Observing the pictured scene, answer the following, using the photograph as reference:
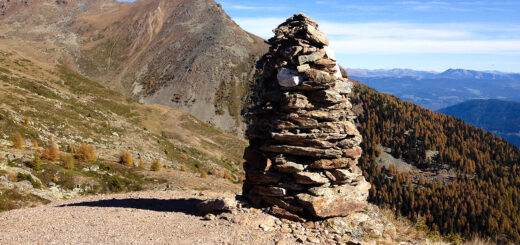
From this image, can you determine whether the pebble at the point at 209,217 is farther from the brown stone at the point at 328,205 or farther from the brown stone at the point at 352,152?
the brown stone at the point at 352,152

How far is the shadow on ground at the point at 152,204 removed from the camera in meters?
17.2

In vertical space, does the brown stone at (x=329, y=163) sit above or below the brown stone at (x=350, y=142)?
below

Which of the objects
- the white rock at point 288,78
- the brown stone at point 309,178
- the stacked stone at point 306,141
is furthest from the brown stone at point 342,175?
the white rock at point 288,78

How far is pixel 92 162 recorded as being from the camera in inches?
1232

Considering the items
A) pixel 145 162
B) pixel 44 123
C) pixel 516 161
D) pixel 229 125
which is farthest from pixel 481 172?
pixel 44 123

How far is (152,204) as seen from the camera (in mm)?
18312

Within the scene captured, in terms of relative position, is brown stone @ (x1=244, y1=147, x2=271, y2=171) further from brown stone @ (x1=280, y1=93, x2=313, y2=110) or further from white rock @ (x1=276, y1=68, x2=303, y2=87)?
white rock @ (x1=276, y1=68, x2=303, y2=87)

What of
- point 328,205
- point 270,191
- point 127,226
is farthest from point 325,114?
point 127,226

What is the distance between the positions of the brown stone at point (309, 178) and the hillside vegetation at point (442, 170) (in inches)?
4508

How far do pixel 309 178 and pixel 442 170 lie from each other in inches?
7352

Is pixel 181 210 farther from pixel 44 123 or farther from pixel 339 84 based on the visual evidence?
pixel 44 123

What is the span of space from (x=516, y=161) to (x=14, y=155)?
762ft

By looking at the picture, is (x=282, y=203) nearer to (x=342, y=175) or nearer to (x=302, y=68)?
(x=342, y=175)

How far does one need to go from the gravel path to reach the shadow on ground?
0.06m
